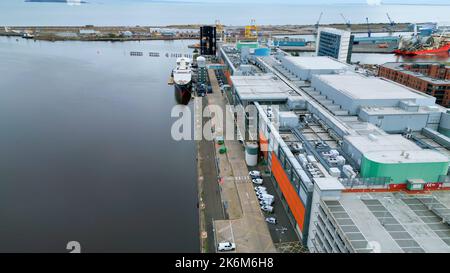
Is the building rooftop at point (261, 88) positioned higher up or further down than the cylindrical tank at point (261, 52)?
further down

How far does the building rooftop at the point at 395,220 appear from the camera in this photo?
1959cm

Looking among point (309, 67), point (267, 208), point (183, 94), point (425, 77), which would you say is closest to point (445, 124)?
point (267, 208)

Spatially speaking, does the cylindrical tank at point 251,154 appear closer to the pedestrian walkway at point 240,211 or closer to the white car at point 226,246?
the pedestrian walkway at point 240,211

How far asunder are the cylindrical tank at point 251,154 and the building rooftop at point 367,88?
49.8ft

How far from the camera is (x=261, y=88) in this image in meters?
51.2

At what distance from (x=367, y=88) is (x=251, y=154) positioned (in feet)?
70.5

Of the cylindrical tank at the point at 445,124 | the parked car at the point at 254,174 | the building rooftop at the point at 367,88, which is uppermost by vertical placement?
the building rooftop at the point at 367,88

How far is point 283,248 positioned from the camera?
26844 mm

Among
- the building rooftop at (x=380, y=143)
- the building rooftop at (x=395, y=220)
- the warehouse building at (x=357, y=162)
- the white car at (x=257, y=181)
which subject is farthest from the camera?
the white car at (x=257, y=181)

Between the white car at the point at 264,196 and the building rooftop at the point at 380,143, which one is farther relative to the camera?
the white car at the point at 264,196

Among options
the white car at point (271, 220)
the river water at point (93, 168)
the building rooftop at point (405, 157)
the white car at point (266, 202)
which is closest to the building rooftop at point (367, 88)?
the building rooftop at point (405, 157)

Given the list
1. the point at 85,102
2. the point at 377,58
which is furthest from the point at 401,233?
the point at 377,58
